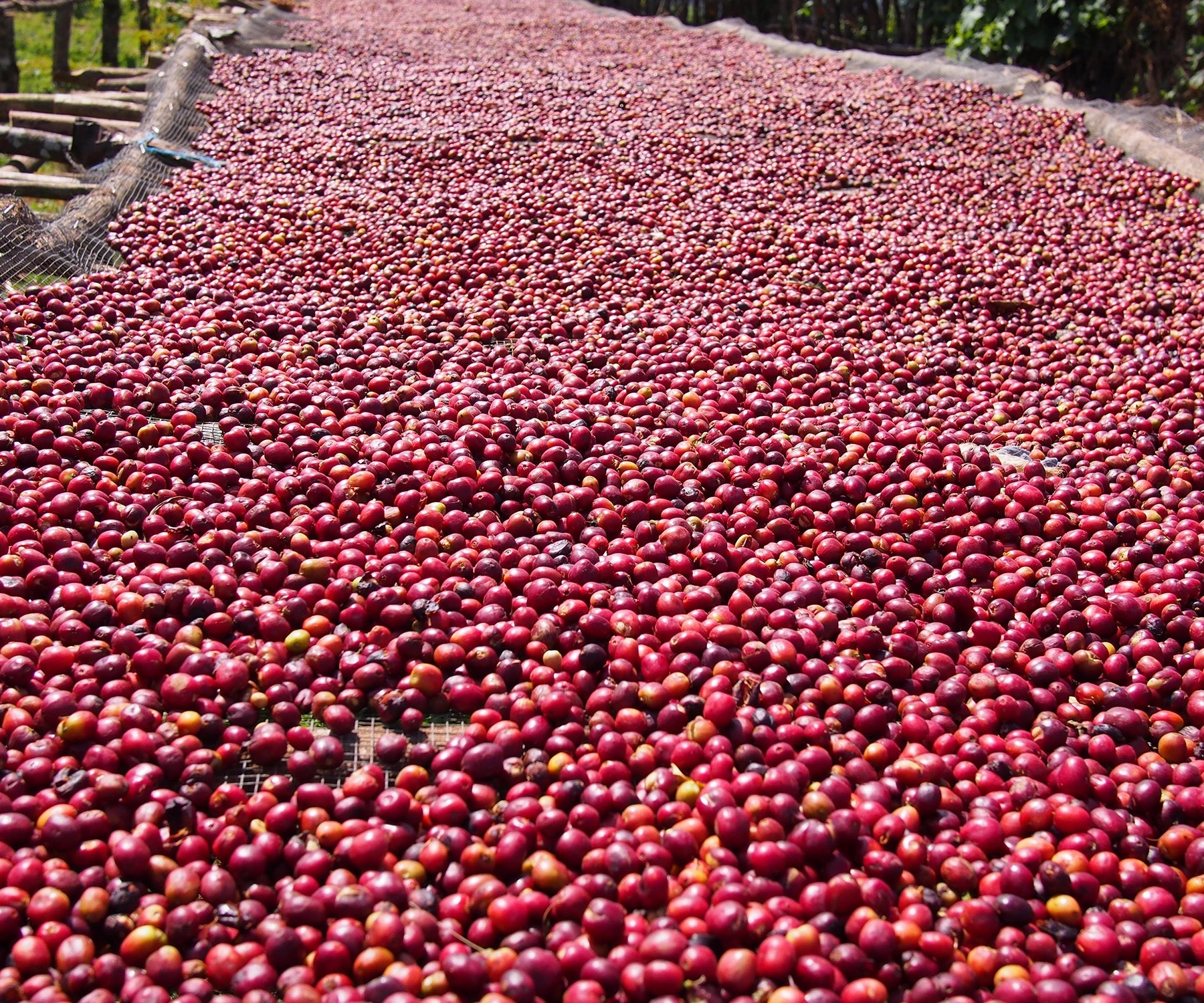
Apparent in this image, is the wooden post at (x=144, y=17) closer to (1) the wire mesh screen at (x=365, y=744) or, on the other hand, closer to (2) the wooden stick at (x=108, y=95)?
(2) the wooden stick at (x=108, y=95)

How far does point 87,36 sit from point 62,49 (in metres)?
4.17

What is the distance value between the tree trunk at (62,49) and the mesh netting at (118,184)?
190 cm

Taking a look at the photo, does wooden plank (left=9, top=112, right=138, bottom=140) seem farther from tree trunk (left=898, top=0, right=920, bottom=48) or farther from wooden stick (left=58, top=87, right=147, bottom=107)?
tree trunk (left=898, top=0, right=920, bottom=48)

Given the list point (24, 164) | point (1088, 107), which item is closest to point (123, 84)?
point (24, 164)

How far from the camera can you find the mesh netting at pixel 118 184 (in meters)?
5.71

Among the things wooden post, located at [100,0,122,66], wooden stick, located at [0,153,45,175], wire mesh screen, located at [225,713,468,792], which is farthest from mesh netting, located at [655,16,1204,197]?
wooden stick, located at [0,153,45,175]

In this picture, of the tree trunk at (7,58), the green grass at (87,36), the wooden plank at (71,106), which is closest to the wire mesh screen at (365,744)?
the wooden plank at (71,106)

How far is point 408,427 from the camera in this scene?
4.16m

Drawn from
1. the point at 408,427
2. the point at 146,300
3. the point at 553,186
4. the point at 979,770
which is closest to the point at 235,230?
the point at 146,300

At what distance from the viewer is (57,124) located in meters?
8.80

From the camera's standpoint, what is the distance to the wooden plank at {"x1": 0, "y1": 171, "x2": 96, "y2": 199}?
24.0 ft

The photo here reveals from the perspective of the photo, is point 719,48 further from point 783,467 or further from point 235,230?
point 783,467

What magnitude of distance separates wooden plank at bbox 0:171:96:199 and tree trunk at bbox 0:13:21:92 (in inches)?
167

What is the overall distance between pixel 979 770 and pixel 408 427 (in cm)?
286
